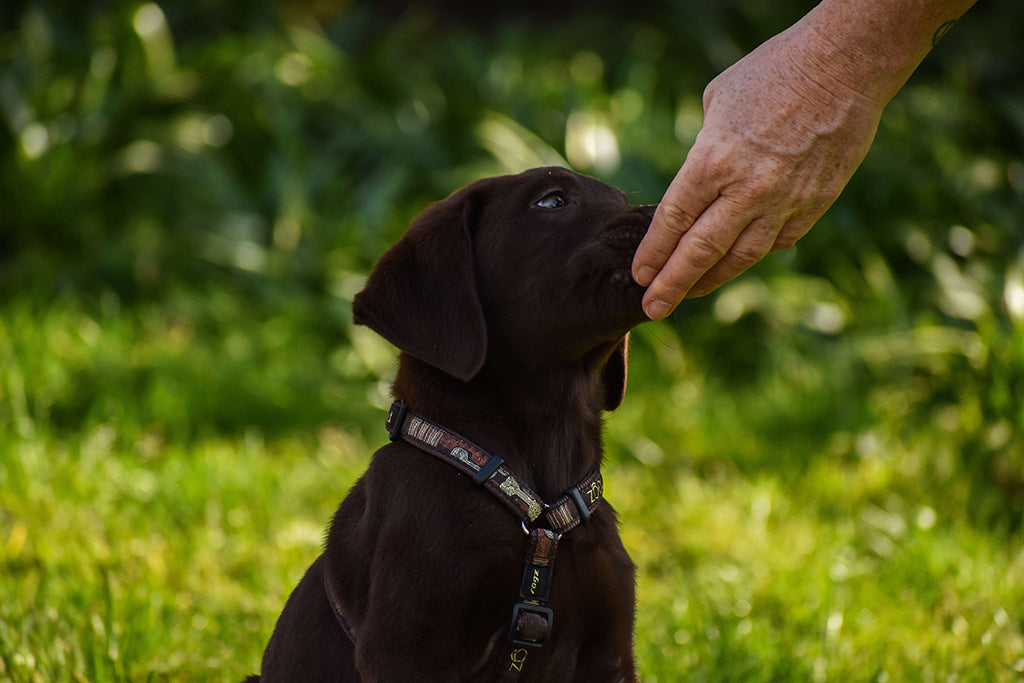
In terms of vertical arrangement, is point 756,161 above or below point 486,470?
above

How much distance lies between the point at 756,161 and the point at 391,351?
335 cm

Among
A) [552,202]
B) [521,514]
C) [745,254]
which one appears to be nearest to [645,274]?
[745,254]

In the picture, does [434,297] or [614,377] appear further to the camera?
[614,377]

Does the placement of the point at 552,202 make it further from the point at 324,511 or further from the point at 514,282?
the point at 324,511

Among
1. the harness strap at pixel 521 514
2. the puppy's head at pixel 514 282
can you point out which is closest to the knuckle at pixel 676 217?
the puppy's head at pixel 514 282

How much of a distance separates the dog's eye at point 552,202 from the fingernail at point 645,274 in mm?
286

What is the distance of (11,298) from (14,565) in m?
2.51

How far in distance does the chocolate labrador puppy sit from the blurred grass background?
2.73 ft

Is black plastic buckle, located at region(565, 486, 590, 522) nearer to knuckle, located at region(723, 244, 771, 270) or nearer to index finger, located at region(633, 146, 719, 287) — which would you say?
index finger, located at region(633, 146, 719, 287)

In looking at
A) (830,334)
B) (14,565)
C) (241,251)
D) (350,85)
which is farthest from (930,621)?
(350,85)

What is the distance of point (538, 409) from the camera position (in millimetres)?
2311

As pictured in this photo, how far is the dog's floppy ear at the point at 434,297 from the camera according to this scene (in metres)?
2.20

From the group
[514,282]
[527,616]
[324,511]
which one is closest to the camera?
[527,616]

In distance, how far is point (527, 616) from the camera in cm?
203
